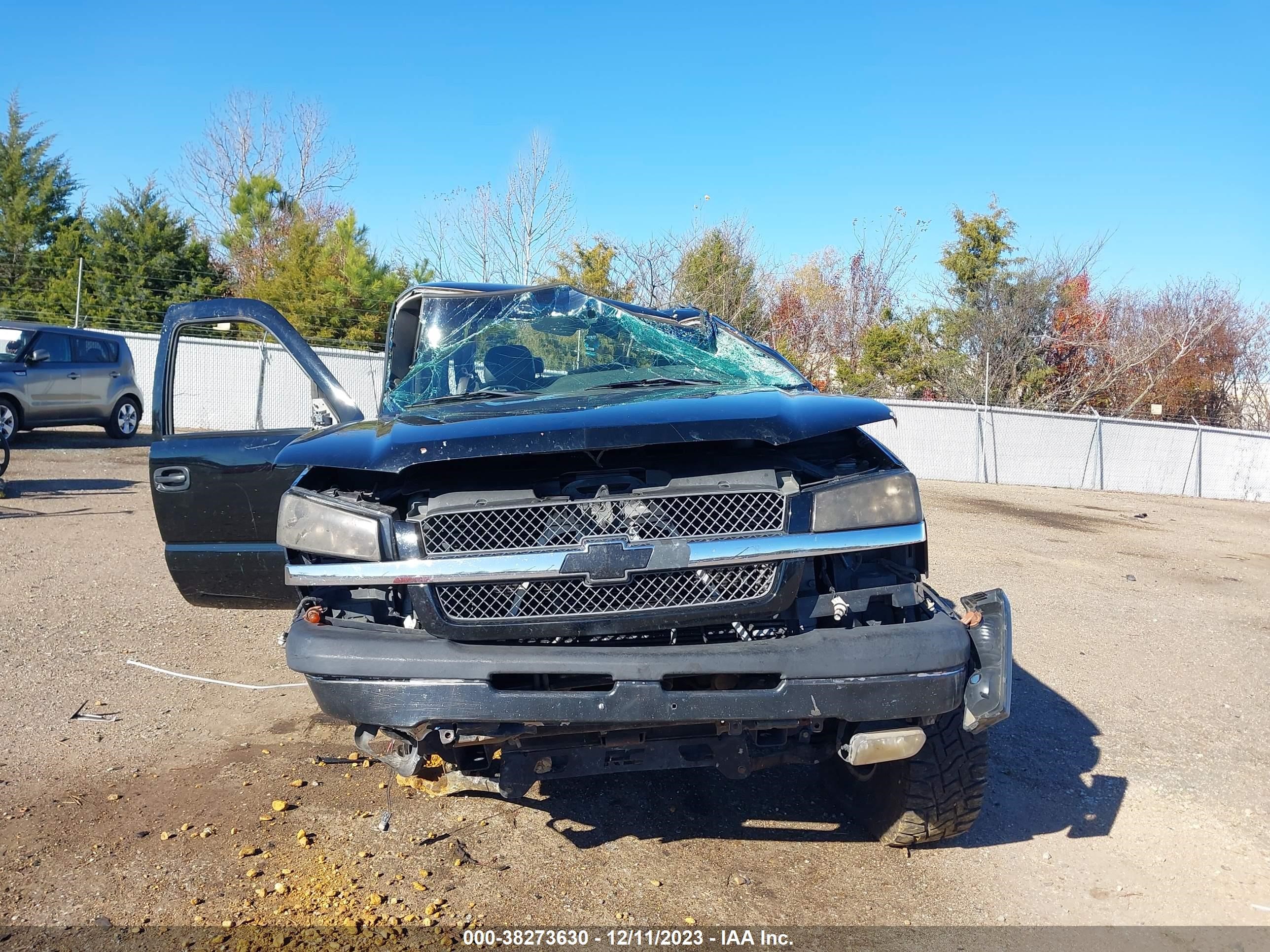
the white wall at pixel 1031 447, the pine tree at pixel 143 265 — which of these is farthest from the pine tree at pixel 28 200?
the white wall at pixel 1031 447

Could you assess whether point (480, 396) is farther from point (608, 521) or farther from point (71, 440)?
point (71, 440)

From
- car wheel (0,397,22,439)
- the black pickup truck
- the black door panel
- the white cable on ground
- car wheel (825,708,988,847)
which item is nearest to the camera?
the black pickup truck

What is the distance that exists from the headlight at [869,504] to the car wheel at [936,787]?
645 mm

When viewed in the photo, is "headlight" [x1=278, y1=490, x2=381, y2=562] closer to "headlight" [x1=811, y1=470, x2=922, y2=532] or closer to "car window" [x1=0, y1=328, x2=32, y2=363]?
"headlight" [x1=811, y1=470, x2=922, y2=532]

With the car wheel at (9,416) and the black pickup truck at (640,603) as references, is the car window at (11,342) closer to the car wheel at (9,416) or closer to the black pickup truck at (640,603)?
the car wheel at (9,416)

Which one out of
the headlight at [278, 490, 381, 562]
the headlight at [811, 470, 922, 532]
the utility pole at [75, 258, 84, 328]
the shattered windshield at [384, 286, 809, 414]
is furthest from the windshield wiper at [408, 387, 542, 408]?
the utility pole at [75, 258, 84, 328]

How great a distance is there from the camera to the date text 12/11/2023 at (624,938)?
8.61ft

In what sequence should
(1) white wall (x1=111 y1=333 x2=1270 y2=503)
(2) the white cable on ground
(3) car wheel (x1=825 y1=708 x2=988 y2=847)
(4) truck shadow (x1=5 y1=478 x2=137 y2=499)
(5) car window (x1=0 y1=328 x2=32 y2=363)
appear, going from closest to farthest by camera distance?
(3) car wheel (x1=825 y1=708 x2=988 y2=847) → (2) the white cable on ground → (4) truck shadow (x1=5 y1=478 x2=137 y2=499) → (5) car window (x1=0 y1=328 x2=32 y2=363) → (1) white wall (x1=111 y1=333 x2=1270 y2=503)

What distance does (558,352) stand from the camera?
4.17 metres

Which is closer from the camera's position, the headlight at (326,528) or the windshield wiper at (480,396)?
the headlight at (326,528)

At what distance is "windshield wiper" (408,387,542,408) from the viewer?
370 centimetres

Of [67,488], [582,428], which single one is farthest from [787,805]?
[67,488]

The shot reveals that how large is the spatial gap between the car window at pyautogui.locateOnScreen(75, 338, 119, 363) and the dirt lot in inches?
394

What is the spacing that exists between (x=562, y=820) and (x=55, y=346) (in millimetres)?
13925
